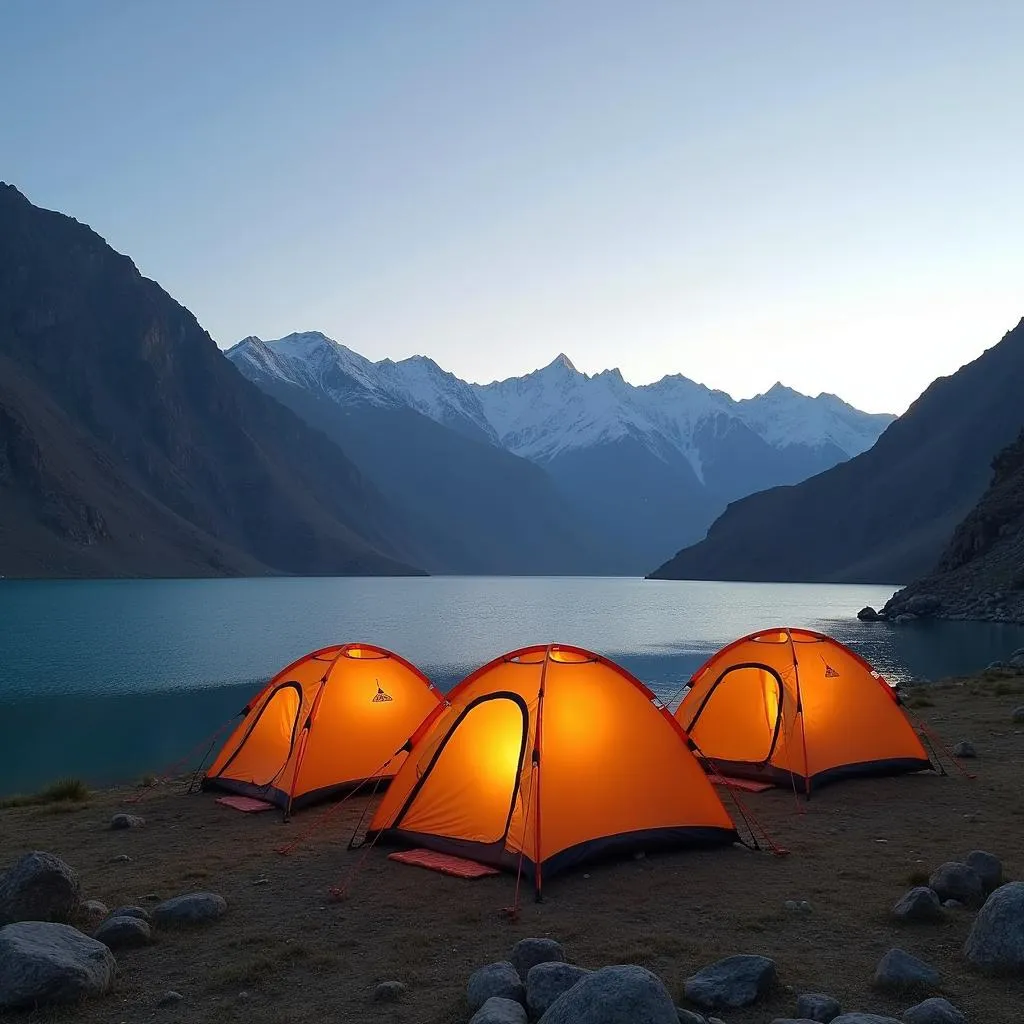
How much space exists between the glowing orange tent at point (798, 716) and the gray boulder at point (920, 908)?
5421 mm

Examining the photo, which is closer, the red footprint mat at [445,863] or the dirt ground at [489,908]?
the dirt ground at [489,908]

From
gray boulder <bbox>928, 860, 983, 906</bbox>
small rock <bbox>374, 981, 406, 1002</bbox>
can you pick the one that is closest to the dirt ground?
small rock <bbox>374, 981, 406, 1002</bbox>

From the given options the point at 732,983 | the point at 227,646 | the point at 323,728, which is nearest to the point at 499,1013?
the point at 732,983

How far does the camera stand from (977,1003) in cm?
656

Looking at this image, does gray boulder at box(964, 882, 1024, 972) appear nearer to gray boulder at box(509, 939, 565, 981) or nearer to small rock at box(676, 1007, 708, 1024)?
small rock at box(676, 1007, 708, 1024)

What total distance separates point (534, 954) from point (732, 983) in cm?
153

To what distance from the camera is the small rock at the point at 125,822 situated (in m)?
13.1

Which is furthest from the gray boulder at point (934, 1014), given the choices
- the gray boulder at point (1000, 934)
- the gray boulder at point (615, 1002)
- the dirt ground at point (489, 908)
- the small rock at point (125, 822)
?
the small rock at point (125, 822)

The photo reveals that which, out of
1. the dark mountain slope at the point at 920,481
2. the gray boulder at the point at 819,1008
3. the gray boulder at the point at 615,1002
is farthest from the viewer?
the dark mountain slope at the point at 920,481

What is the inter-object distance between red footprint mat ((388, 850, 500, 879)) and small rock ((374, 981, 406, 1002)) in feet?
9.69

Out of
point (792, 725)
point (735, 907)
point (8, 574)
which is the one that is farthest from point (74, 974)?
point (8, 574)

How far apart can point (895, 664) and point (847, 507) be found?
160 metres

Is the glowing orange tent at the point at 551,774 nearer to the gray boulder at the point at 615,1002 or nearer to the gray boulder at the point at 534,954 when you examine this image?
the gray boulder at the point at 534,954

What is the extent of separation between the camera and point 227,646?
175 ft
